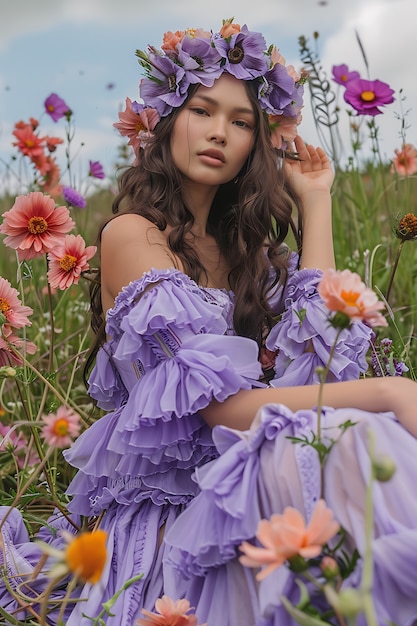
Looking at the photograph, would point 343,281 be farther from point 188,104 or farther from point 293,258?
point 293,258

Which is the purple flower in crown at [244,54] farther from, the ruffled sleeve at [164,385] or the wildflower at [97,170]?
the wildflower at [97,170]

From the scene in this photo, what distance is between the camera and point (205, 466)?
134 centimetres

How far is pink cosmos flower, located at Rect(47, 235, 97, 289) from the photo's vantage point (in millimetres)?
1761

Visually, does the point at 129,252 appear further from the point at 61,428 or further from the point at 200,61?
the point at 61,428

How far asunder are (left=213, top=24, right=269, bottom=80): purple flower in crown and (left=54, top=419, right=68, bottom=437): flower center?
3.31 ft

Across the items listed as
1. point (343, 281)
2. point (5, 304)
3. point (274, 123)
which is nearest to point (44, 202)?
point (5, 304)

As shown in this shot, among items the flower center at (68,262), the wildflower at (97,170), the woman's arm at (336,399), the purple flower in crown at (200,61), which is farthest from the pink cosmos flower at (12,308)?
the wildflower at (97,170)

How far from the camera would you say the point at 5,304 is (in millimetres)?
1695

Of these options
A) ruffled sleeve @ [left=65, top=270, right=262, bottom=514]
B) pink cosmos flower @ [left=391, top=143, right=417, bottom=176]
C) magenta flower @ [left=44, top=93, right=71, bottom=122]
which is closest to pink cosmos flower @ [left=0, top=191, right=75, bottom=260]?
ruffled sleeve @ [left=65, top=270, right=262, bottom=514]

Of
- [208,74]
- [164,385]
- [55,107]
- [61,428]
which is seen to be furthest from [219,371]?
[55,107]

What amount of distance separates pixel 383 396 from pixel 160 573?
0.52m

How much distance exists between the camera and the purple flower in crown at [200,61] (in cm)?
180

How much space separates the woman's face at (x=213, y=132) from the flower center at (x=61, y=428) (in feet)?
2.84

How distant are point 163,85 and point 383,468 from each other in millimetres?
1256
